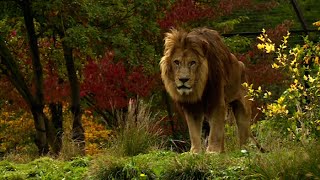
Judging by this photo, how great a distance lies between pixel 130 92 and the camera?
67.3 ft

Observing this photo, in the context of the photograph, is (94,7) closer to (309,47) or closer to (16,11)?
(16,11)

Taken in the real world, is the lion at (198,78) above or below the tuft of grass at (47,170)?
above

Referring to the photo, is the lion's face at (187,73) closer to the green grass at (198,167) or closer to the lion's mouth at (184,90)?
the lion's mouth at (184,90)

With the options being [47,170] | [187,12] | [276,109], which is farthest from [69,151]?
[187,12]

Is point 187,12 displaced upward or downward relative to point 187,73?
upward

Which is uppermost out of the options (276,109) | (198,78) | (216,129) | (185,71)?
(185,71)

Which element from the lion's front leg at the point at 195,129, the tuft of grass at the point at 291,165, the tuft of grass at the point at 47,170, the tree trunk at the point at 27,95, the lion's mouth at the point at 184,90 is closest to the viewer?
the tuft of grass at the point at 291,165

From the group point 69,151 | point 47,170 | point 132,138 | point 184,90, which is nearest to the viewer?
point 184,90

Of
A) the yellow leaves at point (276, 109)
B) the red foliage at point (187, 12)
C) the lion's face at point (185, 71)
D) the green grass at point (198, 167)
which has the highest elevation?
the red foliage at point (187, 12)

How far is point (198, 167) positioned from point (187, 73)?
5.64 feet

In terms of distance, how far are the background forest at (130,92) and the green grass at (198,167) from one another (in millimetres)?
13

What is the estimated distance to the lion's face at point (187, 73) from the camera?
8.88m

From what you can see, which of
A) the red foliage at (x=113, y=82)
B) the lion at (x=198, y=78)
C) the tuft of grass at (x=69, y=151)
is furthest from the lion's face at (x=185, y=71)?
the red foliage at (x=113, y=82)

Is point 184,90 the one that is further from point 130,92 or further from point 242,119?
point 130,92
